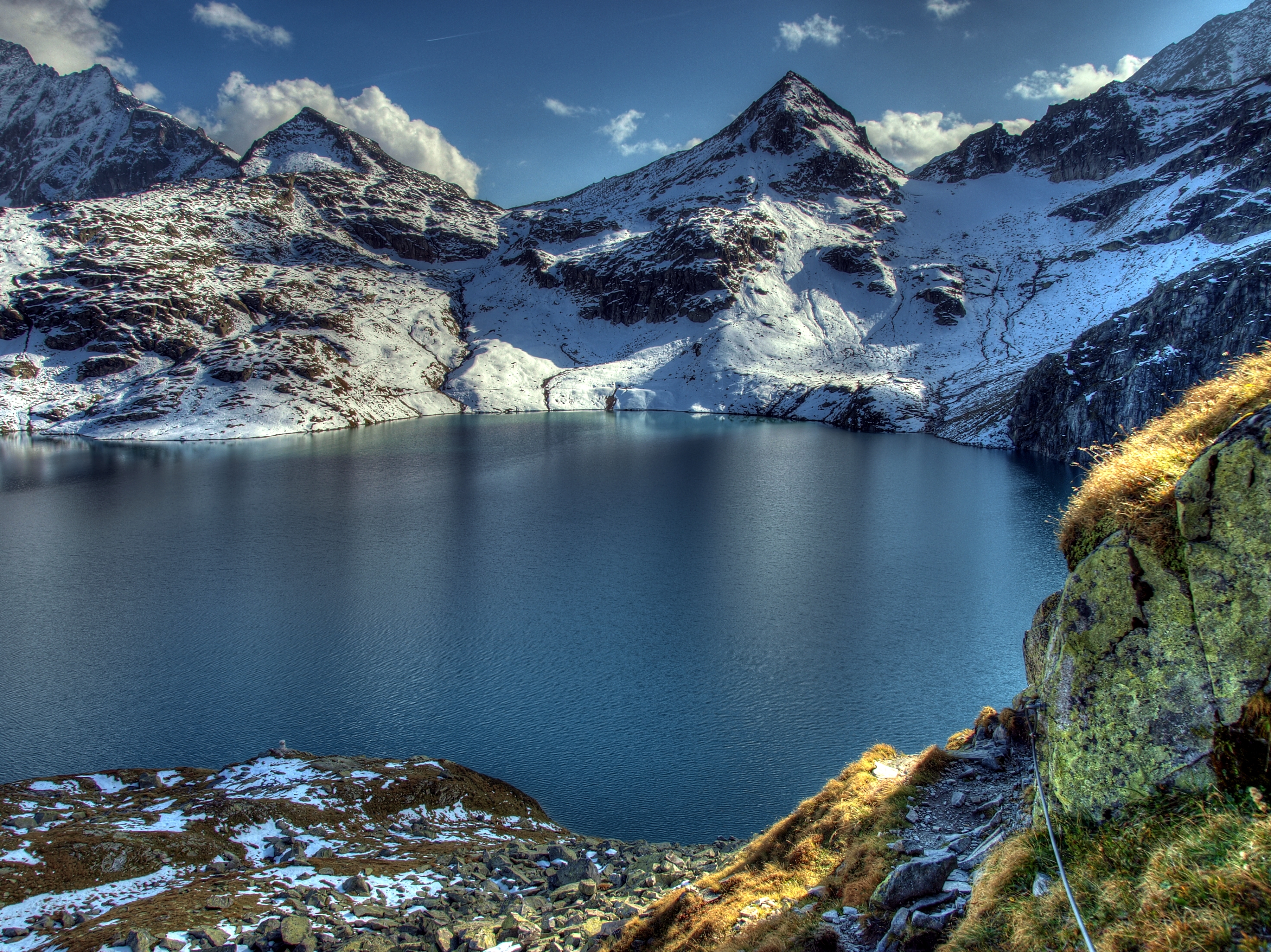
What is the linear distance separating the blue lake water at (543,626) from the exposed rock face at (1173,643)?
1561cm

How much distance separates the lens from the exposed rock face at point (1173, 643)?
5.03 metres

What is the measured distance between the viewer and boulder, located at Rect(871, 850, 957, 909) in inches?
274

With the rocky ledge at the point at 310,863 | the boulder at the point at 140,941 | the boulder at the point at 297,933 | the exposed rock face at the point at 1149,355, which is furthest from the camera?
the exposed rock face at the point at 1149,355

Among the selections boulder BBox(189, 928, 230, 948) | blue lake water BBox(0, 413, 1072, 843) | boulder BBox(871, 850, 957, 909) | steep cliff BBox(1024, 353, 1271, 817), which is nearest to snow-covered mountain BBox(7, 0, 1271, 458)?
blue lake water BBox(0, 413, 1072, 843)

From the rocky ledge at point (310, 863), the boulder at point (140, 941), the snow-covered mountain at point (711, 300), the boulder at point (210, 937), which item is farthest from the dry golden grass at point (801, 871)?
the snow-covered mountain at point (711, 300)

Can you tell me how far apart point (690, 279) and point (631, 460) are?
96.8 m

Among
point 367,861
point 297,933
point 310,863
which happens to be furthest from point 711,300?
point 297,933

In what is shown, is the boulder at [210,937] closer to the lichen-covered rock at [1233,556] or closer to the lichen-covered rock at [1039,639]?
the lichen-covered rock at [1039,639]

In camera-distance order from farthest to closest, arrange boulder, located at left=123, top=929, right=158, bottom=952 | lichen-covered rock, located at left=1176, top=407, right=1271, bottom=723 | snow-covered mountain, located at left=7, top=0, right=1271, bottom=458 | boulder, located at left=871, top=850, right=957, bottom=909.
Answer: snow-covered mountain, located at left=7, top=0, right=1271, bottom=458
boulder, located at left=123, top=929, right=158, bottom=952
boulder, located at left=871, top=850, right=957, bottom=909
lichen-covered rock, located at left=1176, top=407, right=1271, bottom=723

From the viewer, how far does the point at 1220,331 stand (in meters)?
65.0

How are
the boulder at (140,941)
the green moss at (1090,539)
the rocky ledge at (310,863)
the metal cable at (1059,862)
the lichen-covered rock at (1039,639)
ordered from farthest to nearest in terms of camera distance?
the rocky ledge at (310,863)
the boulder at (140,941)
the lichen-covered rock at (1039,639)
the green moss at (1090,539)
the metal cable at (1059,862)

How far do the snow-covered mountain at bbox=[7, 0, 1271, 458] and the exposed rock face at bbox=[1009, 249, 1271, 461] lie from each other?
30 centimetres

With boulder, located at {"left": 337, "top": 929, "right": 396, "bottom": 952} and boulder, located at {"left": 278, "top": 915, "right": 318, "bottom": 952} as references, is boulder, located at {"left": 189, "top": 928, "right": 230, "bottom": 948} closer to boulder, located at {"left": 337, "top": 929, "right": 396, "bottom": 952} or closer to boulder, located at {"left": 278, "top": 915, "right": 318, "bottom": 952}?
boulder, located at {"left": 278, "top": 915, "right": 318, "bottom": 952}

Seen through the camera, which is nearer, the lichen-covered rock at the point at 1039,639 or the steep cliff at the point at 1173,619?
the steep cliff at the point at 1173,619
